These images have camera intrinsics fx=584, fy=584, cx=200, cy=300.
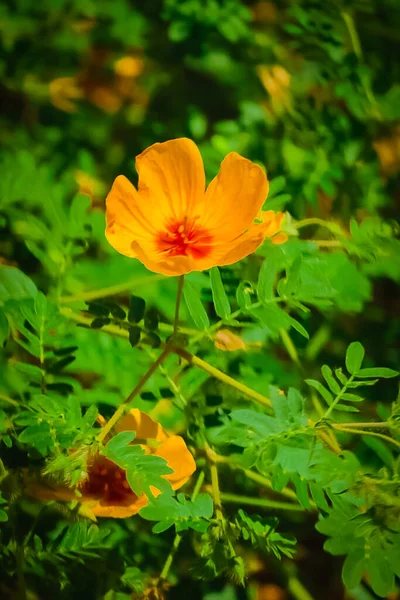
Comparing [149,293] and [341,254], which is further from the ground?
[341,254]

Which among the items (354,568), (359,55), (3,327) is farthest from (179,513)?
(359,55)

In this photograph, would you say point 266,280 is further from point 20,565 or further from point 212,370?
point 20,565

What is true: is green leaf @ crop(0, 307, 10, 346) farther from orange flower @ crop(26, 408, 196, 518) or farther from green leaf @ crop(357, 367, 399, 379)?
green leaf @ crop(357, 367, 399, 379)

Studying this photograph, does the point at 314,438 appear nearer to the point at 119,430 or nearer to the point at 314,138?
the point at 119,430

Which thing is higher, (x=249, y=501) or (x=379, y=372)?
(x=379, y=372)

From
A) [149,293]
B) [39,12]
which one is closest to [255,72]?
[39,12]
